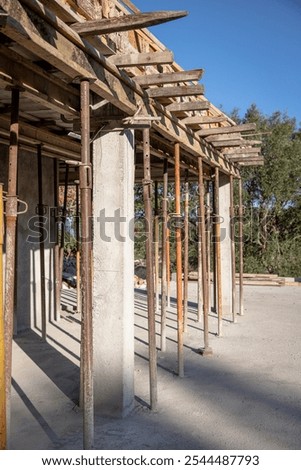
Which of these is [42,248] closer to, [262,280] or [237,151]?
[237,151]

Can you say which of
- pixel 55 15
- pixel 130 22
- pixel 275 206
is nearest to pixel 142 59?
pixel 130 22

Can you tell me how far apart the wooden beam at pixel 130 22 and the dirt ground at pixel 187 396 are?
3304 millimetres

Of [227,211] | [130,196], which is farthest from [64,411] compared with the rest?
[227,211]

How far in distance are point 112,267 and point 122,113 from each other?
5.19 ft

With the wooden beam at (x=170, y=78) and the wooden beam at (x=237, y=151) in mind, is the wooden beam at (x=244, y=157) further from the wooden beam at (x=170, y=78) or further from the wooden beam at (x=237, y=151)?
the wooden beam at (x=170, y=78)

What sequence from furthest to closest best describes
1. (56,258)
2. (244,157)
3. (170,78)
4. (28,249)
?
(244,157), (56,258), (28,249), (170,78)

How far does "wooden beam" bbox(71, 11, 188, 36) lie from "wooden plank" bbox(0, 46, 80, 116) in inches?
23.4

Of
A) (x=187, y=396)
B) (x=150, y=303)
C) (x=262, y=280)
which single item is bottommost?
(x=187, y=396)

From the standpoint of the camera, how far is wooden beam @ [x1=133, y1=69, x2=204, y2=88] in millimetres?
4703

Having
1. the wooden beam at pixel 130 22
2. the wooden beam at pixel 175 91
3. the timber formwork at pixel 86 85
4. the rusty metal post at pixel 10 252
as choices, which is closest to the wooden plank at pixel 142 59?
the timber formwork at pixel 86 85

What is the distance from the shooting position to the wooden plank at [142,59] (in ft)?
13.6

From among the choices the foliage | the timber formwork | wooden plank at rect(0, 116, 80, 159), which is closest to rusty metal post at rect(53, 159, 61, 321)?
wooden plank at rect(0, 116, 80, 159)

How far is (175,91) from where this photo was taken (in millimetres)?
5109

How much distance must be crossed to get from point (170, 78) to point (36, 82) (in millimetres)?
1356
